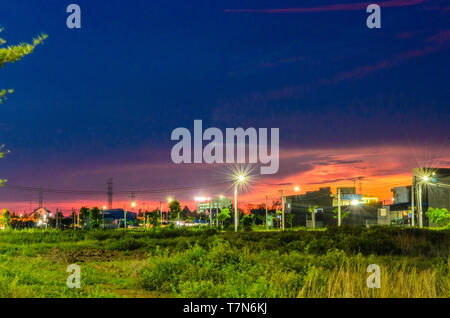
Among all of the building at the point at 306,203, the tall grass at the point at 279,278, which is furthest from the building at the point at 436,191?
the tall grass at the point at 279,278

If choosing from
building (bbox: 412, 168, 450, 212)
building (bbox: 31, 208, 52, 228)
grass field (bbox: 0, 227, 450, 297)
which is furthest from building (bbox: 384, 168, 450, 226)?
building (bbox: 31, 208, 52, 228)

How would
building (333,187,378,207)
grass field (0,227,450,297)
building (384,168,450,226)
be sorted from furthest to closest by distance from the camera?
1. building (333,187,378,207)
2. building (384,168,450,226)
3. grass field (0,227,450,297)

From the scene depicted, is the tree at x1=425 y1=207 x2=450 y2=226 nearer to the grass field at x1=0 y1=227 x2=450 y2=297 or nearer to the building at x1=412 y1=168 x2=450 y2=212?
the building at x1=412 y1=168 x2=450 y2=212

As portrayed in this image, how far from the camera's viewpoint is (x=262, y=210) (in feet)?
498

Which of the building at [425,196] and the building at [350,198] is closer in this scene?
the building at [425,196]

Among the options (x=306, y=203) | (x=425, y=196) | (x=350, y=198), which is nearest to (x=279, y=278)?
(x=425, y=196)

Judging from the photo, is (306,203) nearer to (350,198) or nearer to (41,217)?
(350,198)

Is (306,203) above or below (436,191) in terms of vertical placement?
below

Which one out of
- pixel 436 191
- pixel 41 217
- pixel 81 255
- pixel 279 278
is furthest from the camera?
pixel 41 217

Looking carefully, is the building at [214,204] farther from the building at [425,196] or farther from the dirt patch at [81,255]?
the dirt patch at [81,255]

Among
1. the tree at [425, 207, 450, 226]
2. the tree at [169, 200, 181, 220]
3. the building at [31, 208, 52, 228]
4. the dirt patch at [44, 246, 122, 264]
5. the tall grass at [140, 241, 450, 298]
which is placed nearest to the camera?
the tall grass at [140, 241, 450, 298]

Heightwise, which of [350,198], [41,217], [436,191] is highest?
[436,191]

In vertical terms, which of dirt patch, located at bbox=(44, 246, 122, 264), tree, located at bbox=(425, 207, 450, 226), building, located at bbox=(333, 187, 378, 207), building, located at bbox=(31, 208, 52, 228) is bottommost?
building, located at bbox=(31, 208, 52, 228)

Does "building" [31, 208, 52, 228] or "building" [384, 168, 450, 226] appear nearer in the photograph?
"building" [384, 168, 450, 226]
